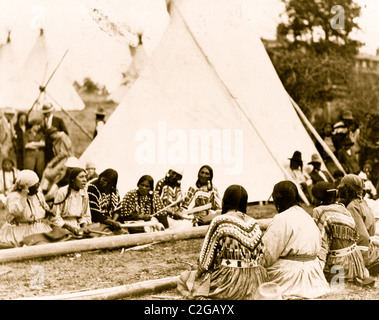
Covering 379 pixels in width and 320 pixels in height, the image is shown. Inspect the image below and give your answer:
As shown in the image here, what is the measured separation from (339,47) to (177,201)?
2285 mm

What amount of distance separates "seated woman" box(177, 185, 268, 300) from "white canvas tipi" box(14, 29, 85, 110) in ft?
6.64

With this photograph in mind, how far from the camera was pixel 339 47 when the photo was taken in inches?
258

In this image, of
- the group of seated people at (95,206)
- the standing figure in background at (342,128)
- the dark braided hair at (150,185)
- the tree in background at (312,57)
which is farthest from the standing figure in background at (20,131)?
the standing figure in background at (342,128)

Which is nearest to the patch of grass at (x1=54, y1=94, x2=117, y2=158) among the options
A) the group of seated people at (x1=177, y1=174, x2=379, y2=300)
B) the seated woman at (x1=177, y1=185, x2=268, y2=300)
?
the group of seated people at (x1=177, y1=174, x2=379, y2=300)

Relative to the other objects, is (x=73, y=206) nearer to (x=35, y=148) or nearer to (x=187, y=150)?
(x=35, y=148)

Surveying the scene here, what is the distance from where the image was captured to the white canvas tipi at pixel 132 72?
6023mm

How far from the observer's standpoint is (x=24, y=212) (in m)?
5.41

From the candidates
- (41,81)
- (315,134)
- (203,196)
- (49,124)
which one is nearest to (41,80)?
(41,81)

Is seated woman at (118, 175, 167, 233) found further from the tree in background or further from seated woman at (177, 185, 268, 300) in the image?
the tree in background

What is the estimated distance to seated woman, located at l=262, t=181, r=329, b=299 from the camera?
15.7 ft

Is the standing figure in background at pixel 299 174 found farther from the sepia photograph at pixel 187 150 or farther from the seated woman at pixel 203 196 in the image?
the seated woman at pixel 203 196

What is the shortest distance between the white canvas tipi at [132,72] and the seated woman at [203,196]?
1.02 metres
